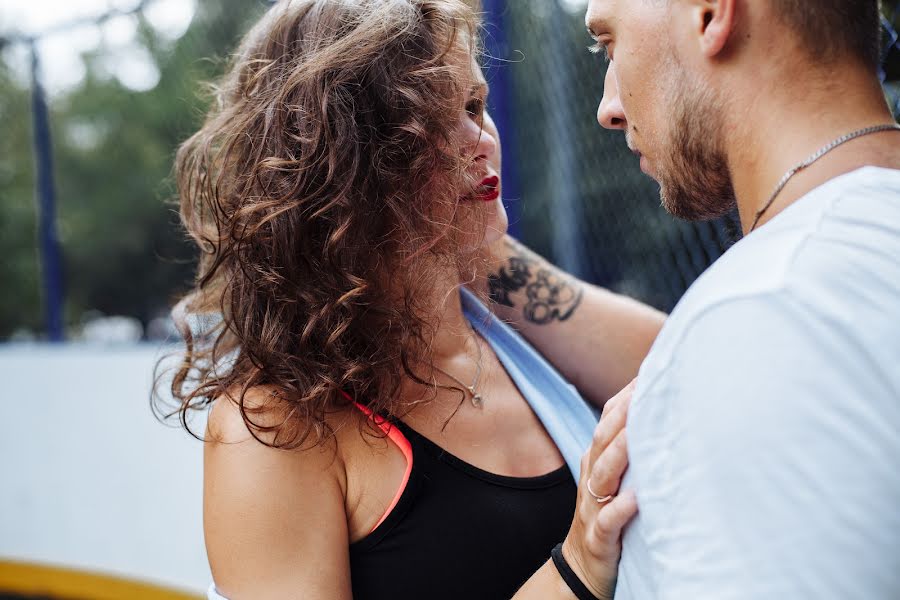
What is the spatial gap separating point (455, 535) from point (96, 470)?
3.33 m

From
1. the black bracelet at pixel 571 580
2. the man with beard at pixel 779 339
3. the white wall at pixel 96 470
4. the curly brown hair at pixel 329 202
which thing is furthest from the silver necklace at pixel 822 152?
the white wall at pixel 96 470

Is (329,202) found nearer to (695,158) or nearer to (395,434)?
(395,434)

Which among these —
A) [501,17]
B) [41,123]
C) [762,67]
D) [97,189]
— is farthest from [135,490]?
[97,189]

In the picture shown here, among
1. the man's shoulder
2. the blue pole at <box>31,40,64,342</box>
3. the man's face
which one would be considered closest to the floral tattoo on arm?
the man's face

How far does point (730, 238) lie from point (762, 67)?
668 millimetres

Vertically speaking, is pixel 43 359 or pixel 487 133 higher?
pixel 487 133

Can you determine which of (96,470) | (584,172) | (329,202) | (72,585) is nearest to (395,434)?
(329,202)

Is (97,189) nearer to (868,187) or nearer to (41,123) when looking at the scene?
(41,123)

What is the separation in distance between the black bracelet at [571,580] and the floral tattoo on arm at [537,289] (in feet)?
2.55

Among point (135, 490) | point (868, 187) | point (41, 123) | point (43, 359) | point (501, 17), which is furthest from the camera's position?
point (41, 123)

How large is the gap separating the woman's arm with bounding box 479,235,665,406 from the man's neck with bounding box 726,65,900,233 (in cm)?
85

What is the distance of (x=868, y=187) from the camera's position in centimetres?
94

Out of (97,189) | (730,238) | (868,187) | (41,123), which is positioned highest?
(868,187)

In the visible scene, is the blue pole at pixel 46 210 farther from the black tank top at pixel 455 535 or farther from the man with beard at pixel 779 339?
the man with beard at pixel 779 339
